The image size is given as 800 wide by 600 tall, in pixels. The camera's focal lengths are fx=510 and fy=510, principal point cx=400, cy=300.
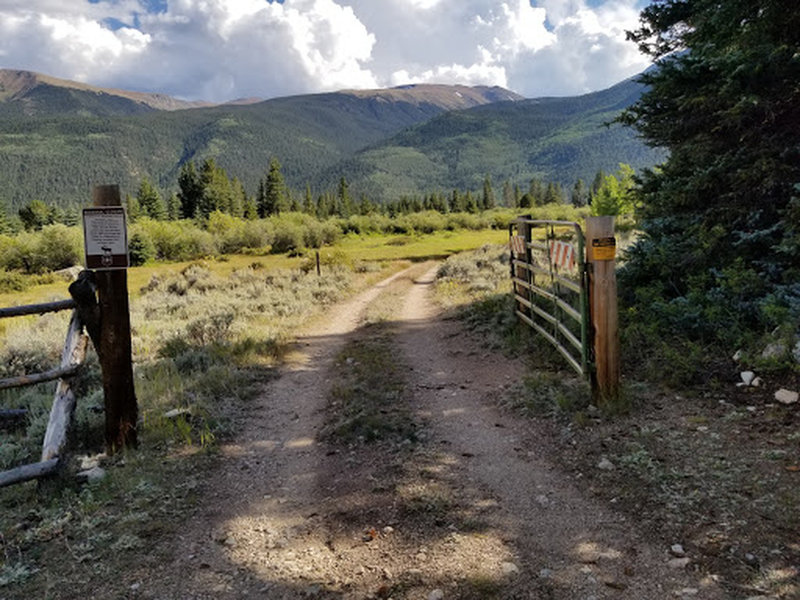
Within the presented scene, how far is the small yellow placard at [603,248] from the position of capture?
18.9 ft

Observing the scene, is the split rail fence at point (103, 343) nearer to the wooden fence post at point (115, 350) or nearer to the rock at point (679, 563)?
the wooden fence post at point (115, 350)

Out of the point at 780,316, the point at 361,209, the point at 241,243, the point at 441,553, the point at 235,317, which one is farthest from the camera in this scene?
the point at 361,209

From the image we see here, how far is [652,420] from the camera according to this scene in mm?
5352

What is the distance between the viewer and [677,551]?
11.0 feet

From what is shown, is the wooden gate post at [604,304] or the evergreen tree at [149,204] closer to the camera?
the wooden gate post at [604,304]

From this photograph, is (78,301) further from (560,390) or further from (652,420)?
(652,420)

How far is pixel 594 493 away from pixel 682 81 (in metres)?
6.98

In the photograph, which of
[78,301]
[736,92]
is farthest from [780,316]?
[78,301]

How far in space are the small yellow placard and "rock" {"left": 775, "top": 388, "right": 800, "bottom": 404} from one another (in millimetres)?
2140

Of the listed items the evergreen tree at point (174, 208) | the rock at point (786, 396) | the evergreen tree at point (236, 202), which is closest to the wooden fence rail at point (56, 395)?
the rock at point (786, 396)

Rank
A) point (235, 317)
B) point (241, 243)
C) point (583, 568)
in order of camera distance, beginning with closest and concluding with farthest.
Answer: point (583, 568), point (235, 317), point (241, 243)

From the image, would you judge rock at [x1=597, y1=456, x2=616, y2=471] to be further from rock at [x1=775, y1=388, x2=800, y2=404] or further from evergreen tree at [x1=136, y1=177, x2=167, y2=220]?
evergreen tree at [x1=136, y1=177, x2=167, y2=220]

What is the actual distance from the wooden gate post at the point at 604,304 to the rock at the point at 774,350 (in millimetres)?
1608

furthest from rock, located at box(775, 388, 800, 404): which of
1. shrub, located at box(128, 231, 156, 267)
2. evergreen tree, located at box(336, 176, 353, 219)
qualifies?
evergreen tree, located at box(336, 176, 353, 219)
